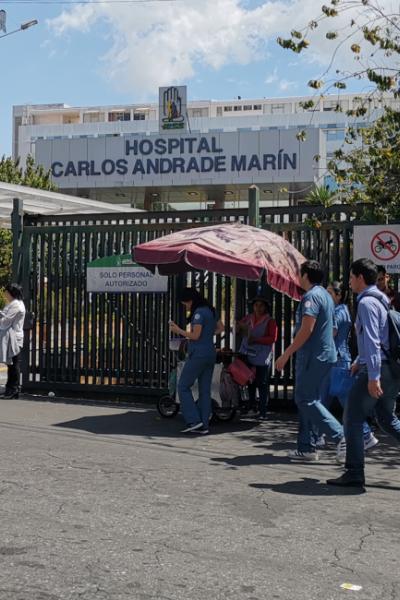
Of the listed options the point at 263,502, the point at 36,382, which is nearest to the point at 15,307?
the point at 36,382

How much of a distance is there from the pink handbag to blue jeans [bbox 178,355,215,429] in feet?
1.94

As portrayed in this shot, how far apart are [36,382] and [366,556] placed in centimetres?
871

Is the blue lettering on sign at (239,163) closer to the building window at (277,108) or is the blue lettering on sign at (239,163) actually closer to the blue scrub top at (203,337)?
the blue scrub top at (203,337)

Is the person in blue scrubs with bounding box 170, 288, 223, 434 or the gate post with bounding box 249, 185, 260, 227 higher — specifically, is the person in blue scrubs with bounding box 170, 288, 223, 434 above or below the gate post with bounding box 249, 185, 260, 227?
below

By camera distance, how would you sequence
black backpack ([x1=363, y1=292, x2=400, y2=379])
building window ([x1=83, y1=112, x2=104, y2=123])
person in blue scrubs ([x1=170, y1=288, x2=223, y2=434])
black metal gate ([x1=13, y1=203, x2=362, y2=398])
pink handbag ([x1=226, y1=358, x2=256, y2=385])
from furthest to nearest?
building window ([x1=83, y1=112, x2=104, y2=123]) → black metal gate ([x1=13, y1=203, x2=362, y2=398]) → pink handbag ([x1=226, y1=358, x2=256, y2=385]) → person in blue scrubs ([x1=170, y1=288, x2=223, y2=434]) → black backpack ([x1=363, y1=292, x2=400, y2=379])

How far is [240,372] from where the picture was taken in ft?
34.6

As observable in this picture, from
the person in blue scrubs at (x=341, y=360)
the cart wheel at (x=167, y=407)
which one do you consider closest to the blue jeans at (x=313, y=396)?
the person in blue scrubs at (x=341, y=360)

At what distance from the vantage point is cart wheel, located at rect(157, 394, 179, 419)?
11055mm

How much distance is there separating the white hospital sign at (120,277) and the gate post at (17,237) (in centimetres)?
123

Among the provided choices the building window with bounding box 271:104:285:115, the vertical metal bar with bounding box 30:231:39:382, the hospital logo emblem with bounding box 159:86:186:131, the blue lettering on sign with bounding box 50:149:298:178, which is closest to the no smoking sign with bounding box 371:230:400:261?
the vertical metal bar with bounding box 30:231:39:382

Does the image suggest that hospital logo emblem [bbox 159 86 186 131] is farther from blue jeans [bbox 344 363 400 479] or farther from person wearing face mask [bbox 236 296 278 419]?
blue jeans [bbox 344 363 400 479]

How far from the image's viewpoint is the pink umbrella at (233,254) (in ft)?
32.1

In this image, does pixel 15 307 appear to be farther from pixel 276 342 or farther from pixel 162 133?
pixel 162 133

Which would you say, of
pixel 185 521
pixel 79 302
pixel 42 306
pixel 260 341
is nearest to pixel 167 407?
pixel 260 341
